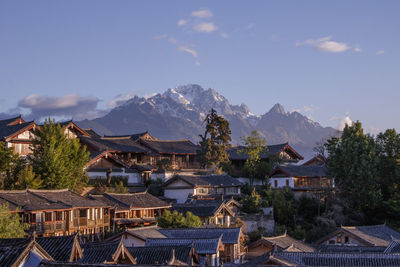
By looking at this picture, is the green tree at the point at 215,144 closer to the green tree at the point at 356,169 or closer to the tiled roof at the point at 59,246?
the green tree at the point at 356,169

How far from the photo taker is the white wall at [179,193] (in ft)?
205

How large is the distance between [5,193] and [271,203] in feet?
105

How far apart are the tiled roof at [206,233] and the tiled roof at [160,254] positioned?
1030 cm

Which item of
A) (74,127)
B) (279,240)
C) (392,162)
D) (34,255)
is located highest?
(74,127)

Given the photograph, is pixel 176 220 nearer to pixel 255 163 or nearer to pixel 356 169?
pixel 356 169

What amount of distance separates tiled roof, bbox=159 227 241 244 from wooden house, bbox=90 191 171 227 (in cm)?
628

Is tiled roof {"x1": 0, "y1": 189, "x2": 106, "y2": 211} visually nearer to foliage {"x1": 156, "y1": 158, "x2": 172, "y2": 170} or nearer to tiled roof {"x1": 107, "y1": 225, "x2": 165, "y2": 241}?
tiled roof {"x1": 107, "y1": 225, "x2": 165, "y2": 241}

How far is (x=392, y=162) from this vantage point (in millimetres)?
63688

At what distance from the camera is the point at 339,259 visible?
1474 inches

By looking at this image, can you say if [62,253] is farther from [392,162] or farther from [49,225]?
[392,162]

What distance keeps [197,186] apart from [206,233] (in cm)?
1863

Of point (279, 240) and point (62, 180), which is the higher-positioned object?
point (62, 180)

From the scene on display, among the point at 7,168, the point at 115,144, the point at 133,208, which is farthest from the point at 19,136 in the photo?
the point at 133,208

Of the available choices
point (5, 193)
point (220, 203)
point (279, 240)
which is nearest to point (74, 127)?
point (220, 203)
